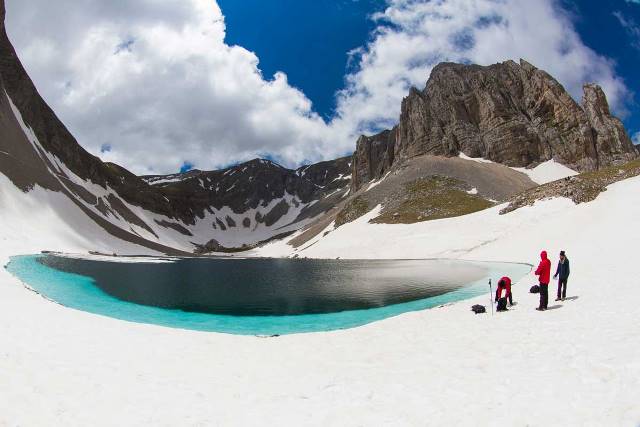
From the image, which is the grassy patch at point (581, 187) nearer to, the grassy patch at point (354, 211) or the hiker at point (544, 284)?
the grassy patch at point (354, 211)

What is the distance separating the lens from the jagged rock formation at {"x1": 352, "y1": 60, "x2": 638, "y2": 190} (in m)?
132

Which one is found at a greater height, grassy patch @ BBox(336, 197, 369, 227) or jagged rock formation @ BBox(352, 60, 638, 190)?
jagged rock formation @ BBox(352, 60, 638, 190)

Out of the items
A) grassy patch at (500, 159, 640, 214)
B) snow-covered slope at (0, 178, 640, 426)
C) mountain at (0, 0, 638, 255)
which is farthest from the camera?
mountain at (0, 0, 638, 255)

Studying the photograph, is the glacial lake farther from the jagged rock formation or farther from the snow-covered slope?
the jagged rock formation

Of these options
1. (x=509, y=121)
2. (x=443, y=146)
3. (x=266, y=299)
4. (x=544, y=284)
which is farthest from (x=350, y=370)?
(x=509, y=121)

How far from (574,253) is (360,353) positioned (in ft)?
121

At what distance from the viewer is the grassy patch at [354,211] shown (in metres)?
120

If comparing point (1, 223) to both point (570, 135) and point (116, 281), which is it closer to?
point (116, 281)

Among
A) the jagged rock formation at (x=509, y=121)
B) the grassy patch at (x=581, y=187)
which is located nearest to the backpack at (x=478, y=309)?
the grassy patch at (x=581, y=187)

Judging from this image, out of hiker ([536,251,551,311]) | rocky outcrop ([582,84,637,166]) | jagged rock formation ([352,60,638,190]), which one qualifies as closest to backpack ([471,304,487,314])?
hiker ([536,251,551,311])

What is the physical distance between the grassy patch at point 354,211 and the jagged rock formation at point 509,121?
38.5 metres

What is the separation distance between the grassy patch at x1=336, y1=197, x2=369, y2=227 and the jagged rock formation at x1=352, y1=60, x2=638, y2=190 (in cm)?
3852

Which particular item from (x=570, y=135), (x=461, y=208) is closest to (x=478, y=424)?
(x=461, y=208)

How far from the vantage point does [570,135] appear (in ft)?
441
